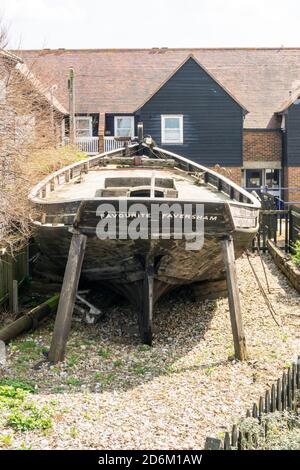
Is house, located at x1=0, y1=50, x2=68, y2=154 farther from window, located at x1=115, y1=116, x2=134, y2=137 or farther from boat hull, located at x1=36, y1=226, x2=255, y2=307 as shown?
window, located at x1=115, y1=116, x2=134, y2=137

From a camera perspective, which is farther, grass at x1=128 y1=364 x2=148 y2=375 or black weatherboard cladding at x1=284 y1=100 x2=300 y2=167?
black weatherboard cladding at x1=284 y1=100 x2=300 y2=167

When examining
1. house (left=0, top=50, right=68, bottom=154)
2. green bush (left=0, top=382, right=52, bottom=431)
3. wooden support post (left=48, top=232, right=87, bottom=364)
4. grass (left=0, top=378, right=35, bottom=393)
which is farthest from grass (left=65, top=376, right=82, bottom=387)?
house (left=0, top=50, right=68, bottom=154)

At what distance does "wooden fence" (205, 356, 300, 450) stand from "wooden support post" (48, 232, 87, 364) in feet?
10.3

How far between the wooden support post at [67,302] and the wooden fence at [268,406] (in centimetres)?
313

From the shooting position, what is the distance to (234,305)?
318 inches

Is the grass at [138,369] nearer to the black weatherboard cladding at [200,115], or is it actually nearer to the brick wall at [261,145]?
the black weatherboard cladding at [200,115]

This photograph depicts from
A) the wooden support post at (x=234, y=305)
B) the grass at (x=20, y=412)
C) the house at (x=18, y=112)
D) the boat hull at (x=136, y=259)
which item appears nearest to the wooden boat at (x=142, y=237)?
the boat hull at (x=136, y=259)

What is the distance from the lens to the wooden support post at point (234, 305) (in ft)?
25.8

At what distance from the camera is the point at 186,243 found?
839cm

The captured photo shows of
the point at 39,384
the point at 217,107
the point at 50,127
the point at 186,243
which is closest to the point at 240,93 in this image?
the point at 217,107

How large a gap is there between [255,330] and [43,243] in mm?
3696

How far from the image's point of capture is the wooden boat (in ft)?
26.0

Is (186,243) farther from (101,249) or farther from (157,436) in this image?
(157,436)

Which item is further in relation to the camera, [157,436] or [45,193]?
[45,193]
